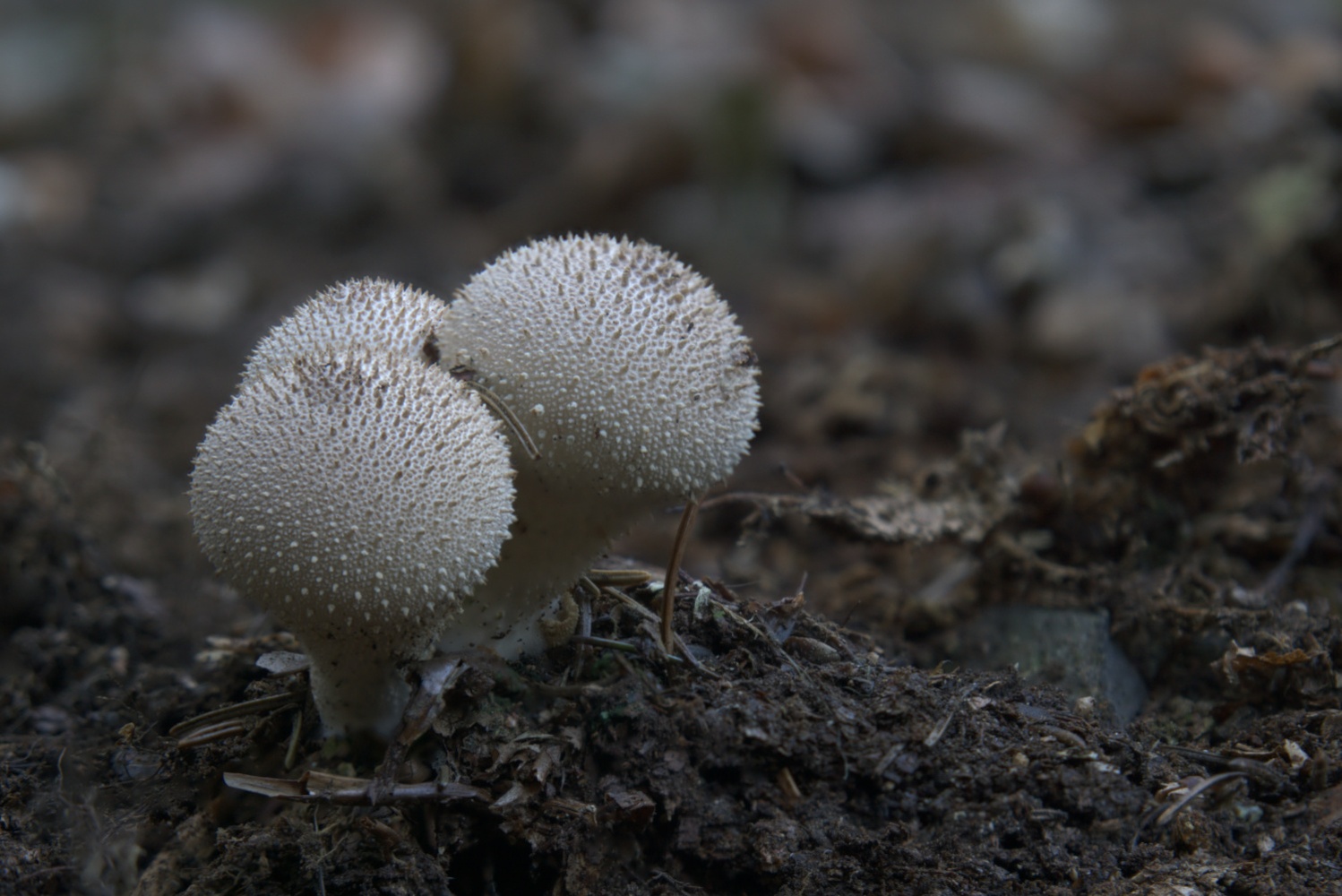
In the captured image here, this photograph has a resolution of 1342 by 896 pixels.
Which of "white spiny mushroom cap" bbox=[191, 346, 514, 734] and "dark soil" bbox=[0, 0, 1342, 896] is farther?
"dark soil" bbox=[0, 0, 1342, 896]

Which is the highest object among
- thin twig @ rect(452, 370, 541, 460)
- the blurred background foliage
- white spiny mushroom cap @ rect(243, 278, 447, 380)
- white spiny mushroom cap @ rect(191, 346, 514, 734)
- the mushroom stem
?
the blurred background foliage

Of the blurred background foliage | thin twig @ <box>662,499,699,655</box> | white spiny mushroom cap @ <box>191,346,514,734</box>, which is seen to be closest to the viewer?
white spiny mushroom cap @ <box>191,346,514,734</box>

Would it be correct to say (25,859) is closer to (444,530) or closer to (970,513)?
(444,530)

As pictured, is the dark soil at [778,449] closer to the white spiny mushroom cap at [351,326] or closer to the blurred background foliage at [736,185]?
the blurred background foliage at [736,185]

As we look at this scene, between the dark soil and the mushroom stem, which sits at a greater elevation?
the dark soil

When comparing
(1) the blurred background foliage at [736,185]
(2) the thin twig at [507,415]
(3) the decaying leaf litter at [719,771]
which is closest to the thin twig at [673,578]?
(3) the decaying leaf litter at [719,771]

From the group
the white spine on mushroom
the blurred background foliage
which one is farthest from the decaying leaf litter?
the blurred background foliage

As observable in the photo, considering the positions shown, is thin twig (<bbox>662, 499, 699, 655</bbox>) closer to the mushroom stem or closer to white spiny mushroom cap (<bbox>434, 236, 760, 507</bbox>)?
white spiny mushroom cap (<bbox>434, 236, 760, 507</bbox>)
